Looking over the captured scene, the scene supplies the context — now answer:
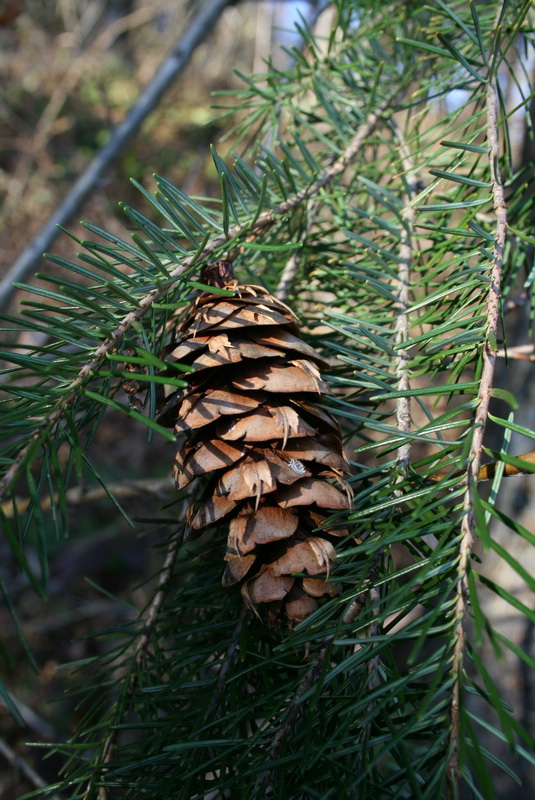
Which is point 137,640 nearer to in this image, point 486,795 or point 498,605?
point 486,795

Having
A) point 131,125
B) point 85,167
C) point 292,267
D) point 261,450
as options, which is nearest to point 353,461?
point 261,450

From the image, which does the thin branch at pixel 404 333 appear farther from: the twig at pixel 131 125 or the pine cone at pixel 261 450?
the twig at pixel 131 125

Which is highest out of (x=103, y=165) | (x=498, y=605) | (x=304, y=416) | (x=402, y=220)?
(x=103, y=165)

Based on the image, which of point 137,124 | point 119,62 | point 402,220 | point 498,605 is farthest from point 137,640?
point 119,62

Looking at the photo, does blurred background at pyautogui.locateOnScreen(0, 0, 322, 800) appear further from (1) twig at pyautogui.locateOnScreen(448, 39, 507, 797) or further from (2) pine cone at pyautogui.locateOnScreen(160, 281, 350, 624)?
(1) twig at pyautogui.locateOnScreen(448, 39, 507, 797)

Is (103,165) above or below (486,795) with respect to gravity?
above

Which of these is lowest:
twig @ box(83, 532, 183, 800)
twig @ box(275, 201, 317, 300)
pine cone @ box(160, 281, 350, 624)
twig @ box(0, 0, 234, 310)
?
twig @ box(83, 532, 183, 800)

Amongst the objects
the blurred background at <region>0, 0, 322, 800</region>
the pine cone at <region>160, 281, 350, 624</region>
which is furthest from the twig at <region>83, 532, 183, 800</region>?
the blurred background at <region>0, 0, 322, 800</region>

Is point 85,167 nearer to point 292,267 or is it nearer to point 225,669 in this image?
point 292,267
